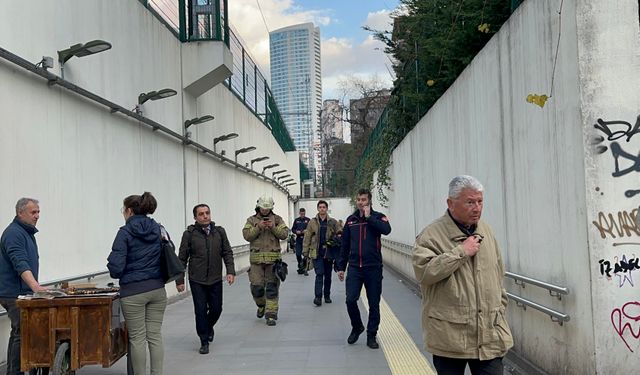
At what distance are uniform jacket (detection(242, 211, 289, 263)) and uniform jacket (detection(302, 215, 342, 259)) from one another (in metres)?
2.38

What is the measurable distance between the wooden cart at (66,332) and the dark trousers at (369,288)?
3055 mm

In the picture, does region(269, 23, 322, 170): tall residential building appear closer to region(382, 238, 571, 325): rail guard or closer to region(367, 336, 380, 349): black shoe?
region(367, 336, 380, 349): black shoe

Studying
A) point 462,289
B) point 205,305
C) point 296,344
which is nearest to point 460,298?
point 462,289

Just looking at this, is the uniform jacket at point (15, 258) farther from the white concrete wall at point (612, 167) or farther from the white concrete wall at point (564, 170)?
the white concrete wall at point (612, 167)

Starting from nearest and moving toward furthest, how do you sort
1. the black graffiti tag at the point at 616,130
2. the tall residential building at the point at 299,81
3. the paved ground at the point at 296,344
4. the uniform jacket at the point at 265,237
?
the black graffiti tag at the point at 616,130 < the paved ground at the point at 296,344 < the uniform jacket at the point at 265,237 < the tall residential building at the point at 299,81

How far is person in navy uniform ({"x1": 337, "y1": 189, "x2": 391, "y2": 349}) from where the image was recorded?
761 cm

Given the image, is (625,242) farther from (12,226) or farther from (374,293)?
(12,226)

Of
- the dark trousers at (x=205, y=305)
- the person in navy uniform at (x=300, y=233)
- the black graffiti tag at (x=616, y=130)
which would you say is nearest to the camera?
the black graffiti tag at (x=616, y=130)

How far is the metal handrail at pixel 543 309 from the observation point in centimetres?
506

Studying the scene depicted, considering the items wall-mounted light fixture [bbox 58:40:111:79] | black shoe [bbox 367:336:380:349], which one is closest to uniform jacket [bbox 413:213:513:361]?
black shoe [bbox 367:336:380:349]

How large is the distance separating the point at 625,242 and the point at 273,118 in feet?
94.0

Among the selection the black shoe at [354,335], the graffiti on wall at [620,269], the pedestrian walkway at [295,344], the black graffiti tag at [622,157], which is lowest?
the pedestrian walkway at [295,344]

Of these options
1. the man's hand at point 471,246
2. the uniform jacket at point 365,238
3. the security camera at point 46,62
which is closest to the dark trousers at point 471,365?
the man's hand at point 471,246

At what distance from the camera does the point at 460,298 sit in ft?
12.1
